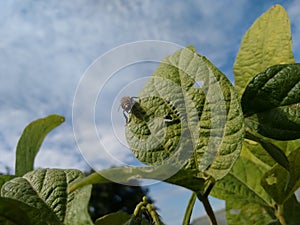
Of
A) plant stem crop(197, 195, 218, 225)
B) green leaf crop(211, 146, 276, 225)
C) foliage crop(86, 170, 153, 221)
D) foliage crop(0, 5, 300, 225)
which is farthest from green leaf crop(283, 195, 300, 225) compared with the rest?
foliage crop(86, 170, 153, 221)

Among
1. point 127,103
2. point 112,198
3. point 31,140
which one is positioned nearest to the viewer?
point 127,103

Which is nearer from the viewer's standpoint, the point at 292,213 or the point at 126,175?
the point at 126,175

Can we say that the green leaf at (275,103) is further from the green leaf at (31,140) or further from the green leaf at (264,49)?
the green leaf at (31,140)

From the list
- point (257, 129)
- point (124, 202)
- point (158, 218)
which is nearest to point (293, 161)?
point (257, 129)

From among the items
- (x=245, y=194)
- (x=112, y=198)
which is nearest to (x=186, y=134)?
(x=245, y=194)

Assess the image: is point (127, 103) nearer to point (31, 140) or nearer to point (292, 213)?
point (31, 140)

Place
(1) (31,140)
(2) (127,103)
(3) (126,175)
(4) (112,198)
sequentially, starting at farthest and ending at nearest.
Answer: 1. (4) (112,198)
2. (1) (31,140)
3. (2) (127,103)
4. (3) (126,175)

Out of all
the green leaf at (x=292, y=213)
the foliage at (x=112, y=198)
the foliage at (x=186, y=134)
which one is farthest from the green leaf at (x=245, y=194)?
the foliage at (x=112, y=198)

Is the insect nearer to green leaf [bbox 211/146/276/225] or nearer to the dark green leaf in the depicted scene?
the dark green leaf
